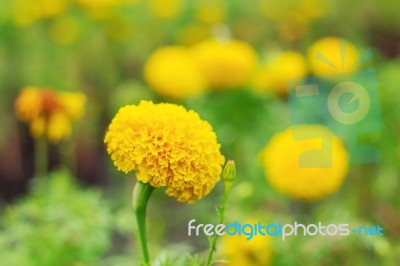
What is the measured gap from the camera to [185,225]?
1742 mm

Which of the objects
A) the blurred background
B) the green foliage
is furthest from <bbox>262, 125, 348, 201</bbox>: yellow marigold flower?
the green foliage

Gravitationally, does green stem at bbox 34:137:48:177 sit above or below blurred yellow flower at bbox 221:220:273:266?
below

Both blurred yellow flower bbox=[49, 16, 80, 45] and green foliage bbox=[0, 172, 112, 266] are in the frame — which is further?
blurred yellow flower bbox=[49, 16, 80, 45]

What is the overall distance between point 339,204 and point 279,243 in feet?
1.20

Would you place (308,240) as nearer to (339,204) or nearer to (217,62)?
(339,204)

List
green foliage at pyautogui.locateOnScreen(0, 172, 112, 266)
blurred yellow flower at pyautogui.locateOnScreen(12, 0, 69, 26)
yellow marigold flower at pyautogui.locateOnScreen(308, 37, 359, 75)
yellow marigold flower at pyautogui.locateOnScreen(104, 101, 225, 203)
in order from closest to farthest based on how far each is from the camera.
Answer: yellow marigold flower at pyautogui.locateOnScreen(104, 101, 225, 203), green foliage at pyautogui.locateOnScreen(0, 172, 112, 266), yellow marigold flower at pyautogui.locateOnScreen(308, 37, 359, 75), blurred yellow flower at pyautogui.locateOnScreen(12, 0, 69, 26)

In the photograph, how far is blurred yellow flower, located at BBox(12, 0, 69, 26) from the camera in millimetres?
2078

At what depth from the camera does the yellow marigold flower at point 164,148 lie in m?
0.63

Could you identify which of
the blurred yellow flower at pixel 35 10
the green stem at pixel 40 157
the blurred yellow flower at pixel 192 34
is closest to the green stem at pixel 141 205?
the green stem at pixel 40 157

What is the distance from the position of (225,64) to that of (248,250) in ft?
1.62

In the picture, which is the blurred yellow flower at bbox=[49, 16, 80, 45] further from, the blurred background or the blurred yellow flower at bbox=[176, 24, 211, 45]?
the blurred yellow flower at bbox=[176, 24, 211, 45]

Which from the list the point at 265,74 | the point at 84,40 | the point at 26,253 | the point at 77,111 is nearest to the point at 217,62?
the point at 265,74

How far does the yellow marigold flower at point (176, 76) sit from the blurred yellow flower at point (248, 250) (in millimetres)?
455

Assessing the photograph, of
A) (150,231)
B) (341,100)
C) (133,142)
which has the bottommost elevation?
(150,231)
